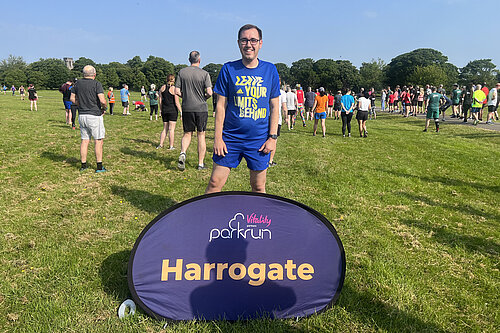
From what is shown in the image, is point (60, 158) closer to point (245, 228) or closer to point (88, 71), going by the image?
point (88, 71)

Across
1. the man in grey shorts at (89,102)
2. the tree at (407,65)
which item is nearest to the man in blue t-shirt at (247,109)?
the man in grey shorts at (89,102)

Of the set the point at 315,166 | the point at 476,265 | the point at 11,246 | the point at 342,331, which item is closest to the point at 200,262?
the point at 342,331

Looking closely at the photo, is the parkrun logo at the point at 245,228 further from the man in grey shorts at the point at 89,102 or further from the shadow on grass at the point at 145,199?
the man in grey shorts at the point at 89,102

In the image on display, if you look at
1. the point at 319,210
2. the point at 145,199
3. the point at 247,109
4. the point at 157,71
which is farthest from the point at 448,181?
the point at 157,71

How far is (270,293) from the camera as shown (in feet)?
8.15

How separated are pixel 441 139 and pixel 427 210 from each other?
9488 mm

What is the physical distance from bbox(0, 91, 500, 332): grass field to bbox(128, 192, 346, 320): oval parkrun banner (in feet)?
0.43

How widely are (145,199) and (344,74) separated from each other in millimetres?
108671

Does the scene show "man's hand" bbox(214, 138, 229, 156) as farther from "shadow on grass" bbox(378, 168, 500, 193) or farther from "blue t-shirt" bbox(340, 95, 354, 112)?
"blue t-shirt" bbox(340, 95, 354, 112)

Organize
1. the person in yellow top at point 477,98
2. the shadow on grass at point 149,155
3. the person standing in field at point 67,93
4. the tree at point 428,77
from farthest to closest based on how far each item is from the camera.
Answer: the tree at point 428,77 → the person in yellow top at point 477,98 → the person standing in field at point 67,93 → the shadow on grass at point 149,155

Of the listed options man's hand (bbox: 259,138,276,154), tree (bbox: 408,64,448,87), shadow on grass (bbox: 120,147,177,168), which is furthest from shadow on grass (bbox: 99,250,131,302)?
tree (bbox: 408,64,448,87)

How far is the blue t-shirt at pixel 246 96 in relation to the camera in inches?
121

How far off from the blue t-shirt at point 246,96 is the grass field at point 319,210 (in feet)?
5.98

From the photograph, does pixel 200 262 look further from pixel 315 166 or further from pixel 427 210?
pixel 315 166
